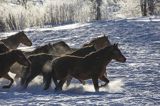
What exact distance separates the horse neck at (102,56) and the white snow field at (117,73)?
28.1 inches

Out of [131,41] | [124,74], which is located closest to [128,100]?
[124,74]

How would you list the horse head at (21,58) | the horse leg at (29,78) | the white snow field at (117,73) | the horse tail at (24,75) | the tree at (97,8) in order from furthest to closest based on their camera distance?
the tree at (97,8)
the horse tail at (24,75)
the horse leg at (29,78)
the horse head at (21,58)
the white snow field at (117,73)

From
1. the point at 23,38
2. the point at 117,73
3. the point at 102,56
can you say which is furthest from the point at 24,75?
the point at 23,38

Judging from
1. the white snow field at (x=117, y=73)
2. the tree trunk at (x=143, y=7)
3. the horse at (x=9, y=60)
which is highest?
the tree trunk at (x=143, y=7)

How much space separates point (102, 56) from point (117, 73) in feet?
9.88

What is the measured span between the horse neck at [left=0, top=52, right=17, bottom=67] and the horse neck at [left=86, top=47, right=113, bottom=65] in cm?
186

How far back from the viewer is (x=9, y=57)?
1400 centimetres

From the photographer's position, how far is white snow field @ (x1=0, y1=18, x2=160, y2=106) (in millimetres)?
11609

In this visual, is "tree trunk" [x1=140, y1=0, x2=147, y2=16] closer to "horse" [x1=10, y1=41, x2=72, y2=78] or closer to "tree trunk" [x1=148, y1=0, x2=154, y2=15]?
"tree trunk" [x1=148, y1=0, x2=154, y2=15]

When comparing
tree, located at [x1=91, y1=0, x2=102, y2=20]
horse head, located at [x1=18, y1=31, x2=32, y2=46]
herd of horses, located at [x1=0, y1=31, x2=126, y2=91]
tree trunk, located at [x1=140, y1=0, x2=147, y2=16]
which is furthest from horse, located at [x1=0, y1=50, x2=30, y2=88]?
tree trunk, located at [x1=140, y1=0, x2=147, y2=16]

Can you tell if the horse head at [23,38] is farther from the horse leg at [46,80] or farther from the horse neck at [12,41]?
the horse leg at [46,80]

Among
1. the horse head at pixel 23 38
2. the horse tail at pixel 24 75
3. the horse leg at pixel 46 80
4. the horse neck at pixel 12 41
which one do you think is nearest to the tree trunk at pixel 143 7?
the horse head at pixel 23 38

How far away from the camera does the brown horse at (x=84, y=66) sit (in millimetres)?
13492

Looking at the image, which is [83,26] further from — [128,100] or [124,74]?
[128,100]
